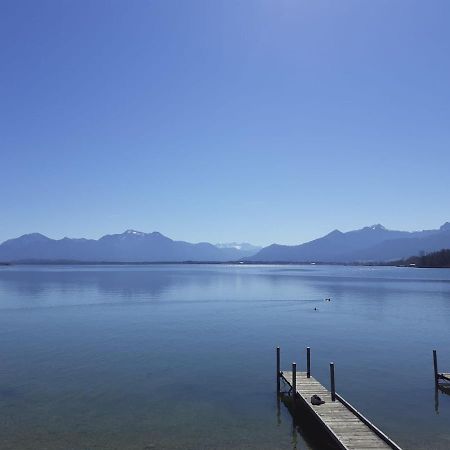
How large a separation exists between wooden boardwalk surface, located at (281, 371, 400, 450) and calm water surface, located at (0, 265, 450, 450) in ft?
5.95

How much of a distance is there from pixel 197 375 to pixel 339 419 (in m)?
14.4

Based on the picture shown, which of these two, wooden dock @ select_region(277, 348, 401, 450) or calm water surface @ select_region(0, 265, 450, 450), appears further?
calm water surface @ select_region(0, 265, 450, 450)

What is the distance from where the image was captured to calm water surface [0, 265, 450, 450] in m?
23.9

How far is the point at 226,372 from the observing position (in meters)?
35.6

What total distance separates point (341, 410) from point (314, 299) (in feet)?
241

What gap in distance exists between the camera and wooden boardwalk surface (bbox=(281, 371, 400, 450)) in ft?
65.7

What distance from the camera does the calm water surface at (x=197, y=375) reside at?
78.3ft

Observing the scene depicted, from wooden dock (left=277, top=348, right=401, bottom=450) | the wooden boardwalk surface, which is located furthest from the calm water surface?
the wooden boardwalk surface

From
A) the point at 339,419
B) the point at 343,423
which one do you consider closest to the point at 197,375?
the point at 339,419

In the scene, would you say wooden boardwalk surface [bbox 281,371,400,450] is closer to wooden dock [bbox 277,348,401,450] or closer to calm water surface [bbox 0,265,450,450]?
wooden dock [bbox 277,348,401,450]

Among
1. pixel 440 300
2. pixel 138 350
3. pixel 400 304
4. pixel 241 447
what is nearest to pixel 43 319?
pixel 138 350

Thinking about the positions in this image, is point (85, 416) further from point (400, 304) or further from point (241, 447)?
point (400, 304)

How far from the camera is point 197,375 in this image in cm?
3472

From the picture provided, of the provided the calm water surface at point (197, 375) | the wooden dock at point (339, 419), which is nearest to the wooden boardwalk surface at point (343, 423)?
the wooden dock at point (339, 419)
